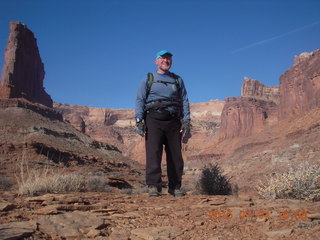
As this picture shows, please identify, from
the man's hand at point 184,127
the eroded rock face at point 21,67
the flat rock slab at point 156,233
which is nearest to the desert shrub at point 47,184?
the man's hand at point 184,127

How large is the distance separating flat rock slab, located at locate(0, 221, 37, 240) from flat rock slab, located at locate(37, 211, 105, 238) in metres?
0.09

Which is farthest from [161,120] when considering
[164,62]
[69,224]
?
[69,224]

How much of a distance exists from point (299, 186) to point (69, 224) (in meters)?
3.32

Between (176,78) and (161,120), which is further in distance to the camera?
(176,78)

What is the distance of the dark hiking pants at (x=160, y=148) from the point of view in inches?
192

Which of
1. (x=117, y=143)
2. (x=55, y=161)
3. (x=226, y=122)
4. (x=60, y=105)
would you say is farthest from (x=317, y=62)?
(x=60, y=105)

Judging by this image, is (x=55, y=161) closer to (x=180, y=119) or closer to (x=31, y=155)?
(x=31, y=155)

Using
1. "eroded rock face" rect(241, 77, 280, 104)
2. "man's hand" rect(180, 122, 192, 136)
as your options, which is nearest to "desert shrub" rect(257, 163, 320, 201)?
"man's hand" rect(180, 122, 192, 136)

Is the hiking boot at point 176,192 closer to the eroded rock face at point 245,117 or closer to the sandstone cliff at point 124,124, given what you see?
the eroded rock face at point 245,117

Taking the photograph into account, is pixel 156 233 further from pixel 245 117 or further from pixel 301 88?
pixel 245 117

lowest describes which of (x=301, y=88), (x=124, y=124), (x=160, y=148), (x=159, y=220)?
(x=159, y=220)

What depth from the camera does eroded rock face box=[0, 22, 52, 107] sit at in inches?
1916
